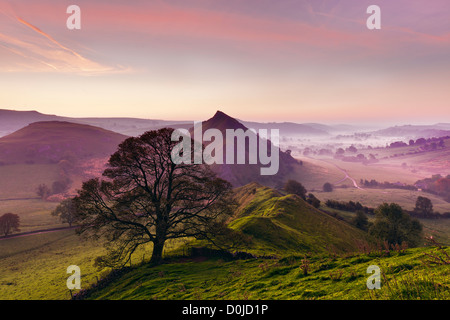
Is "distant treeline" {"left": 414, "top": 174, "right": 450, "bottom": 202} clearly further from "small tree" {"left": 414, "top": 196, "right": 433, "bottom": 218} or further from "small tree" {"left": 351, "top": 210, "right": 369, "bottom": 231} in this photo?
"small tree" {"left": 351, "top": 210, "right": 369, "bottom": 231}

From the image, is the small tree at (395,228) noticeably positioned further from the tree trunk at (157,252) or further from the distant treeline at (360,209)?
the tree trunk at (157,252)

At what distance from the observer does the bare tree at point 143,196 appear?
20672 mm

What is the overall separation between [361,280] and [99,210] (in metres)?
23.7

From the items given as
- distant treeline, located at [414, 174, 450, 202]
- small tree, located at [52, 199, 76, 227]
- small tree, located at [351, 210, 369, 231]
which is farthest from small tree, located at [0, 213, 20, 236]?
distant treeline, located at [414, 174, 450, 202]

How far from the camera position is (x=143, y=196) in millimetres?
22203

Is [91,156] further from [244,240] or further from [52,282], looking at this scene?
[244,240]

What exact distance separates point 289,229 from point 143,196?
26.1m

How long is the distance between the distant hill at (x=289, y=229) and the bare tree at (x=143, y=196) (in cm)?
833

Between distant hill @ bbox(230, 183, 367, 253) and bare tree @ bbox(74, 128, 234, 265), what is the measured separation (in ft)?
27.3

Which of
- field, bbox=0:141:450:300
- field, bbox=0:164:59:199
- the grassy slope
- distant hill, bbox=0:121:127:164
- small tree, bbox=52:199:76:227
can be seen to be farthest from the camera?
distant hill, bbox=0:121:127:164

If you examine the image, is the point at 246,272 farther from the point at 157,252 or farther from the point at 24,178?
the point at 24,178

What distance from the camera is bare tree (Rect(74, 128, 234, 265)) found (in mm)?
20672

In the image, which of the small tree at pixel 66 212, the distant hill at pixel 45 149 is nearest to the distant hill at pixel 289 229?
the small tree at pixel 66 212
